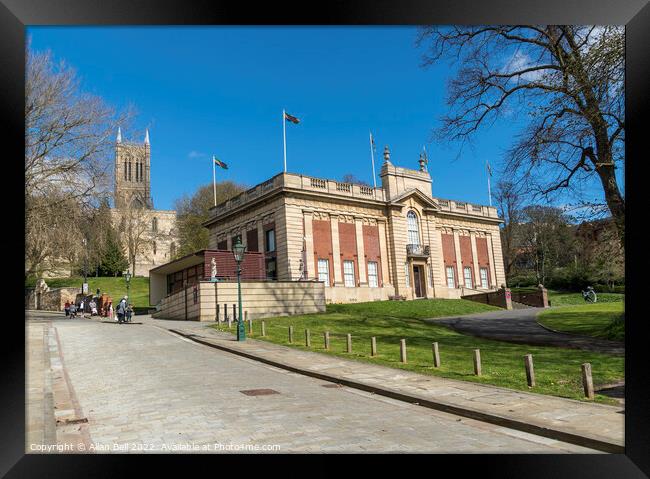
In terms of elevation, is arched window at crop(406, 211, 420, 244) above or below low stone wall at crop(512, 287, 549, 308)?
above

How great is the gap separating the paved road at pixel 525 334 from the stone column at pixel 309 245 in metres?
12.4

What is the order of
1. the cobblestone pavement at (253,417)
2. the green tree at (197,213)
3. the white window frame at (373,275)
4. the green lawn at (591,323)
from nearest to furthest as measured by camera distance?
the cobblestone pavement at (253,417) < the green lawn at (591,323) < the white window frame at (373,275) < the green tree at (197,213)

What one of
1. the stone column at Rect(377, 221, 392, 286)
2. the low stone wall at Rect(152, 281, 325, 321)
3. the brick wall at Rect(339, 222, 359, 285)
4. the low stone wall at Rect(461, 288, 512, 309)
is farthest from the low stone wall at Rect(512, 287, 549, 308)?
the low stone wall at Rect(152, 281, 325, 321)

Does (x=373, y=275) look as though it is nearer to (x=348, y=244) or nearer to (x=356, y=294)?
→ (x=356, y=294)

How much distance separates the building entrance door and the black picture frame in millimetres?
→ 39865

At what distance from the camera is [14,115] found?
5285 millimetres

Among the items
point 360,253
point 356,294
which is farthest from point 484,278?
point 356,294

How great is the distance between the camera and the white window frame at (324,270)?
38656 millimetres

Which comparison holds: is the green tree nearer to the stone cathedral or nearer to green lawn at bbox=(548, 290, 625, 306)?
the stone cathedral

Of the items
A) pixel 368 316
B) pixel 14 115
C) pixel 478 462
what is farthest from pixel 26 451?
pixel 368 316

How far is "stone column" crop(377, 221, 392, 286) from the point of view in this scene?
43.0 metres
